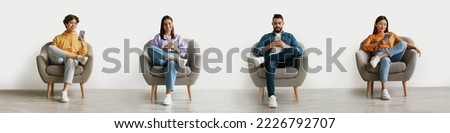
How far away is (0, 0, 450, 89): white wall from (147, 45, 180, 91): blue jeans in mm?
970

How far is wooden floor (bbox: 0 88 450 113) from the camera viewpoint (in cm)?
467

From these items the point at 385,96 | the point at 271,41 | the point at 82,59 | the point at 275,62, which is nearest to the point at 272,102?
the point at 275,62

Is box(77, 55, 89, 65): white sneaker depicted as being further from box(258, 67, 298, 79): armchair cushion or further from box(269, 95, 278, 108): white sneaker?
box(269, 95, 278, 108): white sneaker

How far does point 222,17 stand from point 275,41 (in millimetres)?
1172

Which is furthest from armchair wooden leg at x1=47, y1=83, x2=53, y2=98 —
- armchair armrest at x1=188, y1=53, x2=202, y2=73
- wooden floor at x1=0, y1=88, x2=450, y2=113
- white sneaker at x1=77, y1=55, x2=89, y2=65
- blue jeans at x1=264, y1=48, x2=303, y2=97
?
blue jeans at x1=264, y1=48, x2=303, y2=97

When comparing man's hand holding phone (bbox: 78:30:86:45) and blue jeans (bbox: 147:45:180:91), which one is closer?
blue jeans (bbox: 147:45:180:91)

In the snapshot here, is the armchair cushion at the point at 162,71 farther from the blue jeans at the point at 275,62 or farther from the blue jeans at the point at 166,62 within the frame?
the blue jeans at the point at 275,62

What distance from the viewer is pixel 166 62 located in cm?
506

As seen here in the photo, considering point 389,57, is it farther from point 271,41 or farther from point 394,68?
point 271,41

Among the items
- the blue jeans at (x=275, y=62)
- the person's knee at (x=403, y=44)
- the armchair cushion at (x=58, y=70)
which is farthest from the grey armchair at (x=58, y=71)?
the person's knee at (x=403, y=44)

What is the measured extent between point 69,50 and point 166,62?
40.0 inches

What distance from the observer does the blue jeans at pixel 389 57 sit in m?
5.17

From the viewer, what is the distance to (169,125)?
417 cm

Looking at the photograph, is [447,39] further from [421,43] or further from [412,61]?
[412,61]
